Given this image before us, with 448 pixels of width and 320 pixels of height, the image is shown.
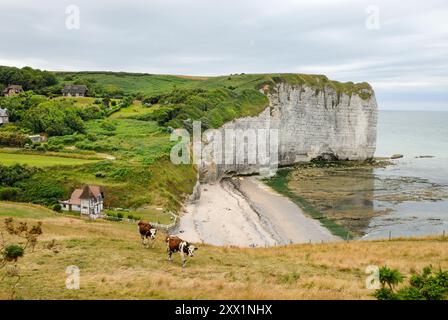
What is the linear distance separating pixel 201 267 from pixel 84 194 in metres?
23.5

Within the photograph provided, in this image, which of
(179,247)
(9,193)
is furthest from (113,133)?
(179,247)

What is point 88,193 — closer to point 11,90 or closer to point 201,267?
point 201,267

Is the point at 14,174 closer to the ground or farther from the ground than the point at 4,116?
closer to the ground

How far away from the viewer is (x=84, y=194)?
43.0m

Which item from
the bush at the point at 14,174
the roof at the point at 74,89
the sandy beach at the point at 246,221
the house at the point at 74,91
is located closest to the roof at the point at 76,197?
the bush at the point at 14,174

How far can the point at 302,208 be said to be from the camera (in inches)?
2472

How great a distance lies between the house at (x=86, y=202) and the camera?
43062 millimetres

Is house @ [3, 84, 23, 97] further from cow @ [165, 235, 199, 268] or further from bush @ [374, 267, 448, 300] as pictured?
bush @ [374, 267, 448, 300]

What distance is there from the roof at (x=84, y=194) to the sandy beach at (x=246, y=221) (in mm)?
8917

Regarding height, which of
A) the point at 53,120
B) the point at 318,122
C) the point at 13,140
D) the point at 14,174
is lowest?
the point at 14,174

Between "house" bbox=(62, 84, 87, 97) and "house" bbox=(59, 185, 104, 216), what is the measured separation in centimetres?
7266

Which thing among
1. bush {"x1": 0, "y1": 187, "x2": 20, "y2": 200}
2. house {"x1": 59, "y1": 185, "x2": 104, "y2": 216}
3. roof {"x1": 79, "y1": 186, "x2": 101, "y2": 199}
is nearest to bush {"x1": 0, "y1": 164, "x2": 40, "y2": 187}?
bush {"x1": 0, "y1": 187, "x2": 20, "y2": 200}

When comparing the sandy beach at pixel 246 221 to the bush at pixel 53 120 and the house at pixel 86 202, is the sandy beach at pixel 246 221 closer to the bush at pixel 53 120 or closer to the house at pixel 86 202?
the house at pixel 86 202
